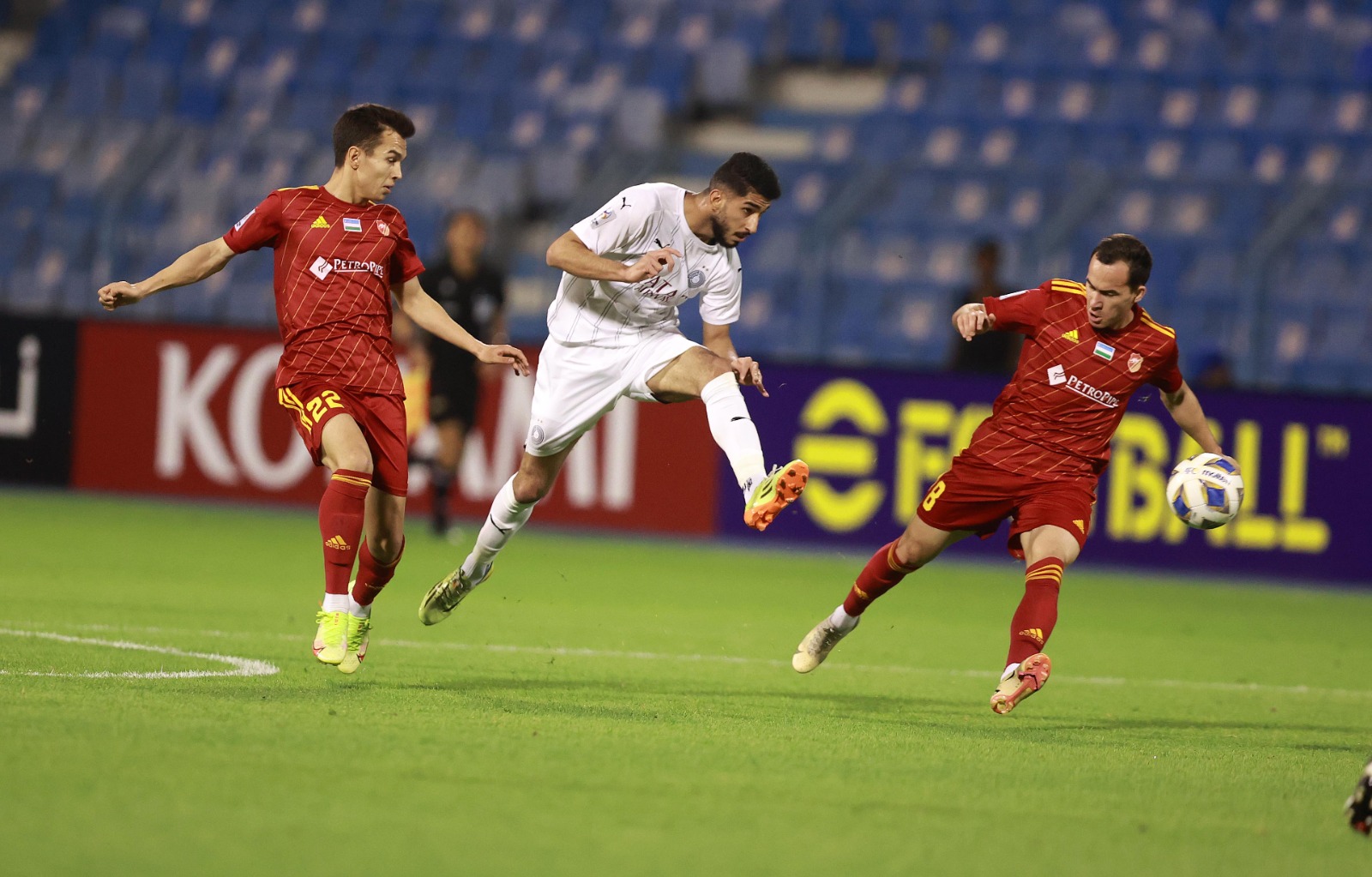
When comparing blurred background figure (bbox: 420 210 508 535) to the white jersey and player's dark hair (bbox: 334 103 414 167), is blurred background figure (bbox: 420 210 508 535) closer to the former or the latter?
the white jersey

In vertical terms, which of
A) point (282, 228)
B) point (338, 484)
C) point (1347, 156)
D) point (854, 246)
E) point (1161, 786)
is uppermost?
point (1347, 156)

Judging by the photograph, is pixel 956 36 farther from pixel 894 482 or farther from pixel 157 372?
pixel 157 372

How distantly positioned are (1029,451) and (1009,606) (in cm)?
424

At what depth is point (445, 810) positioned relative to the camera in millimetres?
4449

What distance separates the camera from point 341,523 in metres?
6.32

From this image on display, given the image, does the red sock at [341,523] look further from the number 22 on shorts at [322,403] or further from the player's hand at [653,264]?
the player's hand at [653,264]

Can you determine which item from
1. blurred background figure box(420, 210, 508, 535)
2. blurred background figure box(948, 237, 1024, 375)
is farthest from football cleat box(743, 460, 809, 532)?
blurred background figure box(948, 237, 1024, 375)

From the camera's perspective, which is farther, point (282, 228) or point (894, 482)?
point (894, 482)

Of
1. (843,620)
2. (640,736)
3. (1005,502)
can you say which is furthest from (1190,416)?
(640,736)

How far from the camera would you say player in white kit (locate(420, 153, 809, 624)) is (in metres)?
6.78

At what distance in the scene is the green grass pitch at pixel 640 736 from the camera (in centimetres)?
422

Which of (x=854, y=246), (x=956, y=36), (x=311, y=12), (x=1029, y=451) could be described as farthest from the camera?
(x=311, y=12)

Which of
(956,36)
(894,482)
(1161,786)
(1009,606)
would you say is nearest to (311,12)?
(956,36)

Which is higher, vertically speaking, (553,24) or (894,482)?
(553,24)
